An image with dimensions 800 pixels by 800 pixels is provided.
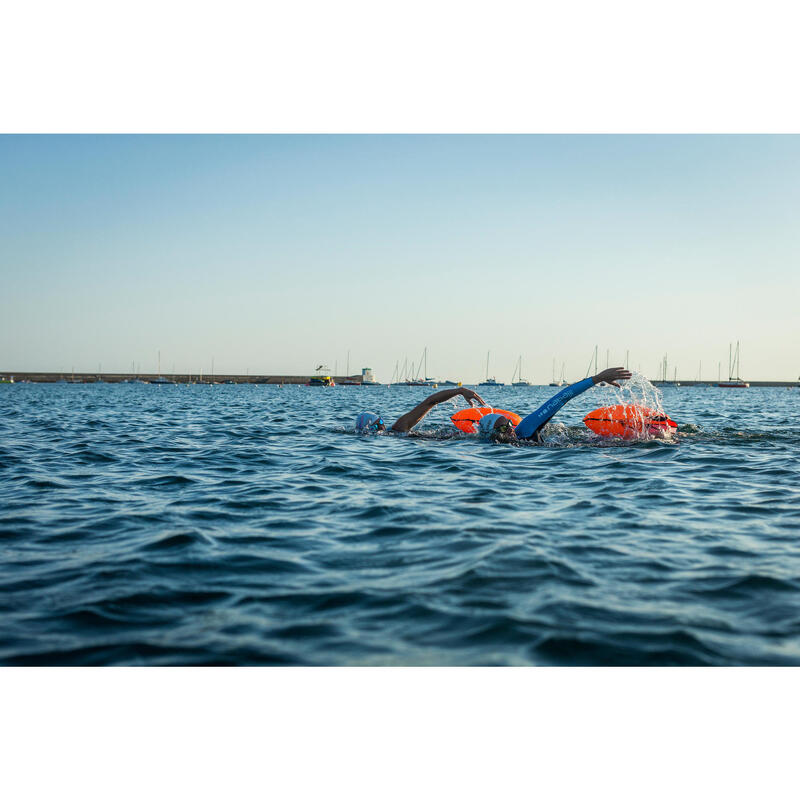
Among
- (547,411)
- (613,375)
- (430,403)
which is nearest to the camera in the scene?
(613,375)

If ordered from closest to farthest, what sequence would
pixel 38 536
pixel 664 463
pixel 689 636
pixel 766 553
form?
pixel 689 636 < pixel 766 553 < pixel 38 536 < pixel 664 463

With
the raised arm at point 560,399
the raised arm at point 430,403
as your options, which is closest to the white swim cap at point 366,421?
the raised arm at point 430,403

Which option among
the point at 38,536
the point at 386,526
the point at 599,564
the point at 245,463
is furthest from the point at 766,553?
the point at 245,463

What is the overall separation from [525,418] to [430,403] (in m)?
2.27

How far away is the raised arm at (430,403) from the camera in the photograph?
569 inches

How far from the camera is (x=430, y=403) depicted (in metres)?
15.5

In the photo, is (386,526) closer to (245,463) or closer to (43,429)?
(245,463)

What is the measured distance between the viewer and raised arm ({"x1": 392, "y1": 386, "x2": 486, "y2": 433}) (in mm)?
14445

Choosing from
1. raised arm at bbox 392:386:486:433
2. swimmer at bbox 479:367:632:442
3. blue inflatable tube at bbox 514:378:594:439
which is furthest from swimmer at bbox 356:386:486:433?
blue inflatable tube at bbox 514:378:594:439

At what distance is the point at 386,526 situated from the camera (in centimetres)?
700

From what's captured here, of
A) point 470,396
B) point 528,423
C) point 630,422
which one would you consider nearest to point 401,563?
point 470,396

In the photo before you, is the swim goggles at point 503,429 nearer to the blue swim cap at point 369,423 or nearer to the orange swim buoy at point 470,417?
the orange swim buoy at point 470,417

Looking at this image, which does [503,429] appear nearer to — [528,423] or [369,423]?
[528,423]
